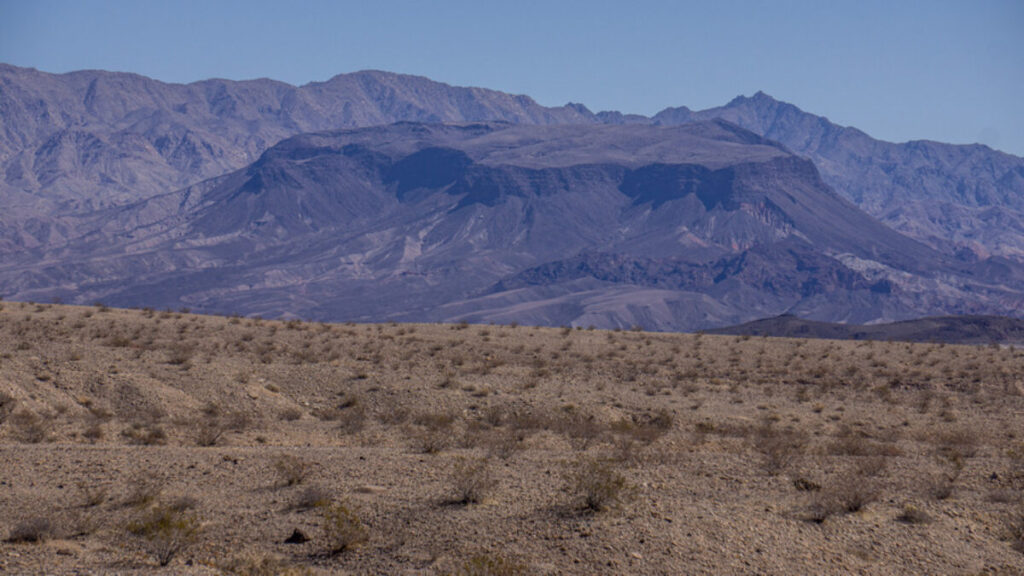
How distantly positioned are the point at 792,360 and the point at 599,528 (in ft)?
76.8

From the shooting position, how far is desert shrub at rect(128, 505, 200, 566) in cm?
947

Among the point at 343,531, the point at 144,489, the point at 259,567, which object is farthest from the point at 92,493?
the point at 343,531

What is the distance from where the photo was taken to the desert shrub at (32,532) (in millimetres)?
9789

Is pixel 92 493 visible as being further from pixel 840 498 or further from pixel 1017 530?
pixel 1017 530

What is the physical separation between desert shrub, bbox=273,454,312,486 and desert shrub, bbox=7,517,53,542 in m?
3.29

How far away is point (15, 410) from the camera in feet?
58.4

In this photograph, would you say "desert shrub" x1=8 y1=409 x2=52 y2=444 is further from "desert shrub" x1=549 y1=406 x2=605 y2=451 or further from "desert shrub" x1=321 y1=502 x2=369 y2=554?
"desert shrub" x1=549 y1=406 x2=605 y2=451

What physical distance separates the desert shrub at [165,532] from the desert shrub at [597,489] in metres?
4.84

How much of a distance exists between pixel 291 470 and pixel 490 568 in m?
4.94

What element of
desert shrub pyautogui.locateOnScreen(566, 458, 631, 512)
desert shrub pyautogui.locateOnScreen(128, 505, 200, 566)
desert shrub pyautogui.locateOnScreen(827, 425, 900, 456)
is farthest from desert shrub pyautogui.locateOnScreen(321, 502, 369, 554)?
desert shrub pyautogui.locateOnScreen(827, 425, 900, 456)

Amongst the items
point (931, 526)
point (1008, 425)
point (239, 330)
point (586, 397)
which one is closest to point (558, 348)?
point (586, 397)

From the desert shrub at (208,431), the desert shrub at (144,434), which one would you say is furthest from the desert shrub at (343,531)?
the desert shrub at (144,434)

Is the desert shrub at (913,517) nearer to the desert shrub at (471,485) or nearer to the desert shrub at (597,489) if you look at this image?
the desert shrub at (597,489)

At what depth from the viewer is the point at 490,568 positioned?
29.2ft
